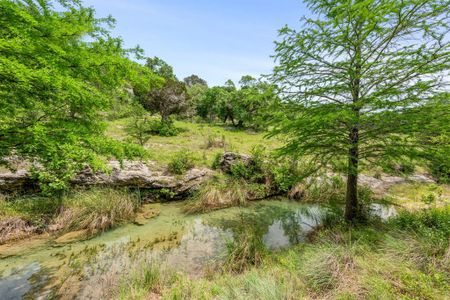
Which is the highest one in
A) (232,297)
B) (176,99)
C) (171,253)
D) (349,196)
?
(176,99)

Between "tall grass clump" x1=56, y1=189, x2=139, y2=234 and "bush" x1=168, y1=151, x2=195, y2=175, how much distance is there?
2.36m

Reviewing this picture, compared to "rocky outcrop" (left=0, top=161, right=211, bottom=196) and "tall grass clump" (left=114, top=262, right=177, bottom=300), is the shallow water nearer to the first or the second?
"tall grass clump" (left=114, top=262, right=177, bottom=300)

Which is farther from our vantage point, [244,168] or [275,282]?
[244,168]

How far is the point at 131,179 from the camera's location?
8.05 m

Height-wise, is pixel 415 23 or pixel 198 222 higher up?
pixel 415 23

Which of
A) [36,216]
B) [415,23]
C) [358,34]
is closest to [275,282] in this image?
[358,34]

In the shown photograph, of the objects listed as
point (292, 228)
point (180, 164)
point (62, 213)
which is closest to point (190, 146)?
point (180, 164)

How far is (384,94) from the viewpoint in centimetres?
383

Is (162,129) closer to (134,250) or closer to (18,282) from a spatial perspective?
(134,250)

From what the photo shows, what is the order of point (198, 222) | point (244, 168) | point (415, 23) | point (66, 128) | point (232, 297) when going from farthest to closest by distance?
point (244, 168) < point (198, 222) < point (415, 23) < point (66, 128) < point (232, 297)

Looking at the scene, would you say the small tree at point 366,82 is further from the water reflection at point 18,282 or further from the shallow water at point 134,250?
the water reflection at point 18,282

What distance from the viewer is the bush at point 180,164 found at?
9.05 m

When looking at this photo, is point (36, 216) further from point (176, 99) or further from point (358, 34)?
point (176, 99)

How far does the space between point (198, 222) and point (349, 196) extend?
471 cm
